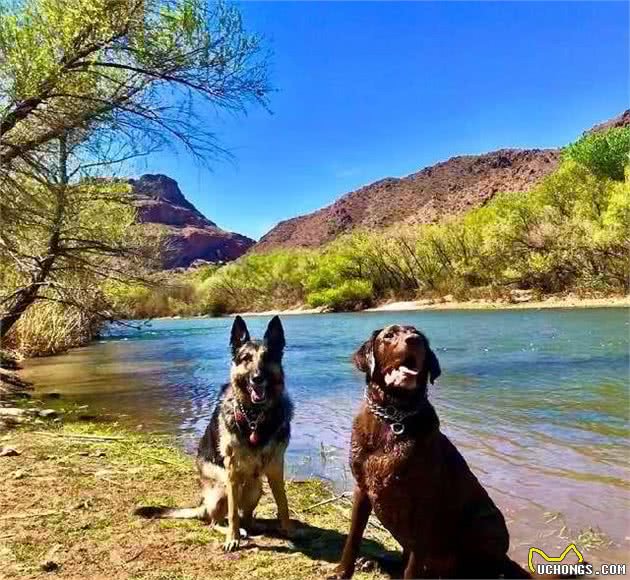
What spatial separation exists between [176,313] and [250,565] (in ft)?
347

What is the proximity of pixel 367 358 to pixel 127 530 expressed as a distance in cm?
281

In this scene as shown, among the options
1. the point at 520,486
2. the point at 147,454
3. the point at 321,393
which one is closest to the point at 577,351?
the point at 321,393

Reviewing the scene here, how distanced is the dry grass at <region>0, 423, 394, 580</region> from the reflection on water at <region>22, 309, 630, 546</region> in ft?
6.35

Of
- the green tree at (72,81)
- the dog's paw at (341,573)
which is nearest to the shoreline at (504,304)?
the green tree at (72,81)

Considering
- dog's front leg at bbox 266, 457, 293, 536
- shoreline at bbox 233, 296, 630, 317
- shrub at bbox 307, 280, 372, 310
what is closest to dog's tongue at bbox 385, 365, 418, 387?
dog's front leg at bbox 266, 457, 293, 536

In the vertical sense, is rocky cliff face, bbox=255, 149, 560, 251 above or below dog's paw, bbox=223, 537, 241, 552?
above

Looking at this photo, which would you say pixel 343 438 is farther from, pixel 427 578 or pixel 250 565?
pixel 427 578

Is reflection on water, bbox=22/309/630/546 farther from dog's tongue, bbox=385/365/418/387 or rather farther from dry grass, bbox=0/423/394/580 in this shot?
dog's tongue, bbox=385/365/418/387

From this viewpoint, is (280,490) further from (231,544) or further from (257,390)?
(257,390)

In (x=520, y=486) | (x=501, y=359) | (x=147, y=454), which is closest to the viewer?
(x=520, y=486)

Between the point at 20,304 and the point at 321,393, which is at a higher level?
the point at 20,304

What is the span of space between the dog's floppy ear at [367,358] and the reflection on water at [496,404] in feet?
9.49

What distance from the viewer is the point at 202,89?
37.0 ft

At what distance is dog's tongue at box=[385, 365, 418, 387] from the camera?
3840mm
